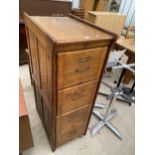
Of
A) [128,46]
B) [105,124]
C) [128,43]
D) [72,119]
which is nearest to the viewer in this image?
[72,119]

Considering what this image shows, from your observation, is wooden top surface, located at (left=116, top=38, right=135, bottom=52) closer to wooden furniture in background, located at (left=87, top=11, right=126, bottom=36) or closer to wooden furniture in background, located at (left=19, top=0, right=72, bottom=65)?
wooden furniture in background, located at (left=87, top=11, right=126, bottom=36)

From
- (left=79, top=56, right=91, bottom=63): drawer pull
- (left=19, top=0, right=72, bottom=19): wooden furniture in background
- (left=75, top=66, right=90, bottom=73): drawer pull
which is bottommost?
(left=75, top=66, right=90, bottom=73): drawer pull

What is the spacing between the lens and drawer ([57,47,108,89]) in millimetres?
771

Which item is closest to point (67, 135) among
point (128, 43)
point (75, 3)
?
point (128, 43)

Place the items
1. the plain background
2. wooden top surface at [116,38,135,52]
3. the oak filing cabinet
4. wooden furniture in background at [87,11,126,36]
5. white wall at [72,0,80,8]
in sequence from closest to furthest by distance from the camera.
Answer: the plain background < the oak filing cabinet < wooden furniture in background at [87,11,126,36] < wooden top surface at [116,38,135,52] < white wall at [72,0,80,8]

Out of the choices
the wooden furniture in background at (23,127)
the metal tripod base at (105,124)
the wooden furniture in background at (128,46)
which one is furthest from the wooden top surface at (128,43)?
the wooden furniture in background at (23,127)

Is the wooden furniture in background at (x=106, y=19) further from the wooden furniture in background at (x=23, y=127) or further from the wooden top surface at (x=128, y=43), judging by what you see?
the wooden furniture in background at (x=23, y=127)

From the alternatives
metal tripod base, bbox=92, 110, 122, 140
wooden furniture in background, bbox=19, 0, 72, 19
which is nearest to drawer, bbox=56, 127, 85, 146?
metal tripod base, bbox=92, 110, 122, 140

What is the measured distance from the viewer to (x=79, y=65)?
33.3 inches

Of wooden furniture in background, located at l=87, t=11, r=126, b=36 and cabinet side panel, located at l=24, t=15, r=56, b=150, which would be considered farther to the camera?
wooden furniture in background, located at l=87, t=11, r=126, b=36

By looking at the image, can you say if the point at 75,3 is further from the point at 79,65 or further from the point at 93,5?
the point at 79,65

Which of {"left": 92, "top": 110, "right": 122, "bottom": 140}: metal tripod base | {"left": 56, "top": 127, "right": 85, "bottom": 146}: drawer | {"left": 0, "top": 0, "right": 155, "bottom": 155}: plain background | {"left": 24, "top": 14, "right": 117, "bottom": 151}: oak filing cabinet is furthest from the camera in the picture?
{"left": 92, "top": 110, "right": 122, "bottom": 140}: metal tripod base

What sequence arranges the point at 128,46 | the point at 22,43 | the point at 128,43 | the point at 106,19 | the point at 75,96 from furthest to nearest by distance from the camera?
the point at 22,43 → the point at 128,43 → the point at 128,46 → the point at 106,19 → the point at 75,96
